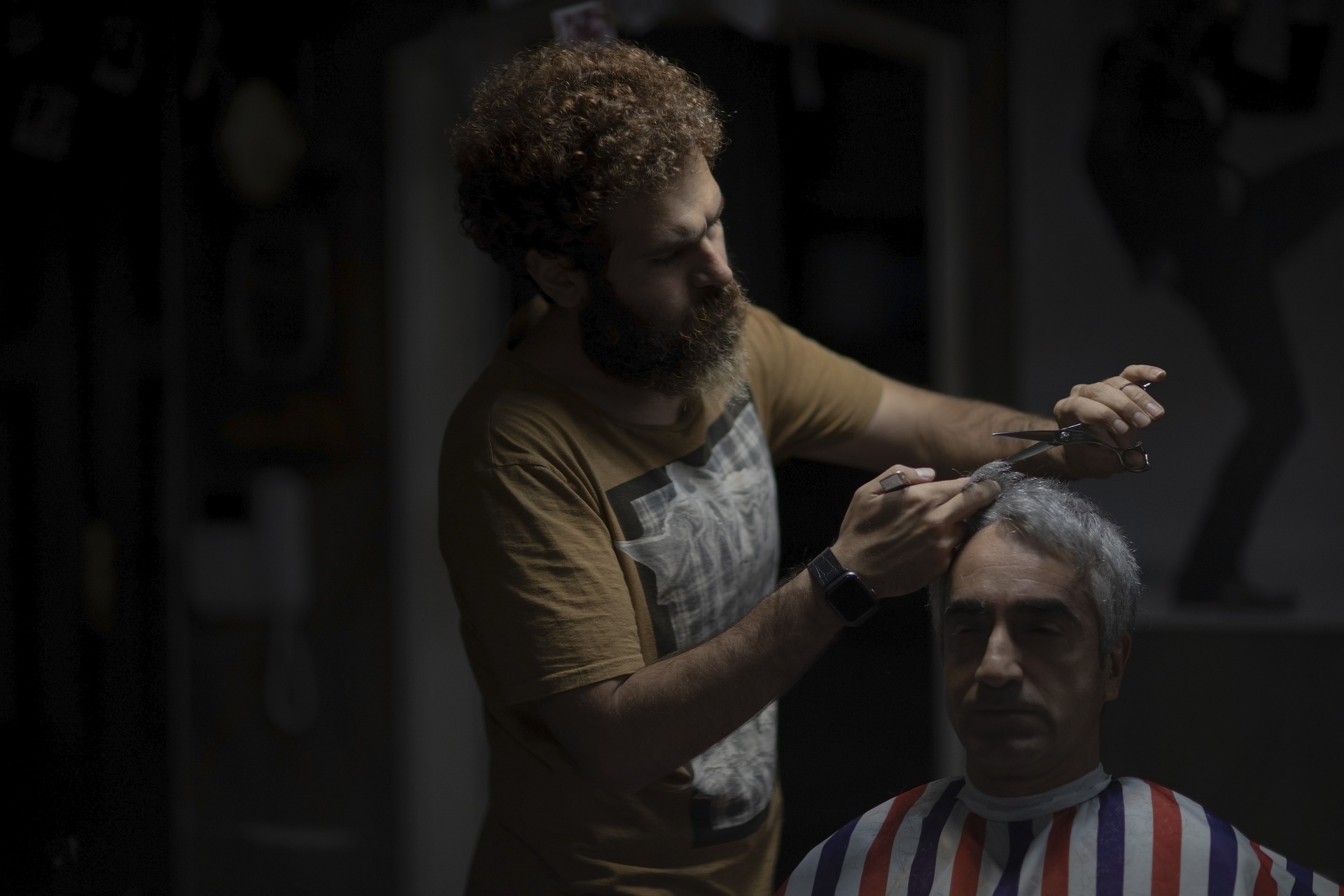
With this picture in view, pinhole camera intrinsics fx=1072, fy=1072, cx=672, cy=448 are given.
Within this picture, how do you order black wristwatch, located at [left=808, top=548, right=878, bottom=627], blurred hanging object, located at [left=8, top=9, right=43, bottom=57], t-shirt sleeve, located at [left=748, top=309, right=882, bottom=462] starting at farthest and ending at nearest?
blurred hanging object, located at [left=8, top=9, right=43, bottom=57]
t-shirt sleeve, located at [left=748, top=309, right=882, bottom=462]
black wristwatch, located at [left=808, top=548, right=878, bottom=627]

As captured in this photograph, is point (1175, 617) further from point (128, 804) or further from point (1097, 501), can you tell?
point (128, 804)

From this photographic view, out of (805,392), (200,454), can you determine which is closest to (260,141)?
(200,454)

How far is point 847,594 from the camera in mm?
1009

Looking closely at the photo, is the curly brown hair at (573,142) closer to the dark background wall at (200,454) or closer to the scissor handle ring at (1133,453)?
the dark background wall at (200,454)

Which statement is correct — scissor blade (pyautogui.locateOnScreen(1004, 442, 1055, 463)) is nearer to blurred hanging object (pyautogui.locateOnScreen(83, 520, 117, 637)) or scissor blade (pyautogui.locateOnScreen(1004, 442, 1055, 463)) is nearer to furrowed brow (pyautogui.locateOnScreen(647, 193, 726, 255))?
furrowed brow (pyautogui.locateOnScreen(647, 193, 726, 255))

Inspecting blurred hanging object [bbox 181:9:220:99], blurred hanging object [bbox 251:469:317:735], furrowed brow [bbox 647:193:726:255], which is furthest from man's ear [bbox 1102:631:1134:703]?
blurred hanging object [bbox 181:9:220:99]

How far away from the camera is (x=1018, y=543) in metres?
1.05

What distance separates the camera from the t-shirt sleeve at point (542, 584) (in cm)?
109

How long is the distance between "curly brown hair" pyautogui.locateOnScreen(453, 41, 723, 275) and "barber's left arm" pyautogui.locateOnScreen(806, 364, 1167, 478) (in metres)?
0.41

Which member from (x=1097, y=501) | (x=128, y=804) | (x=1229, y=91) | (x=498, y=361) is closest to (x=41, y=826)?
(x=128, y=804)

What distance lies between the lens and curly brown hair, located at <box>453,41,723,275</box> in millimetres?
1118

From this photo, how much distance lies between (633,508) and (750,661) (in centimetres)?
22

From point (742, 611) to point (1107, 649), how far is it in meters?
0.39

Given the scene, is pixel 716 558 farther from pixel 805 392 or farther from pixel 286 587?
pixel 286 587
